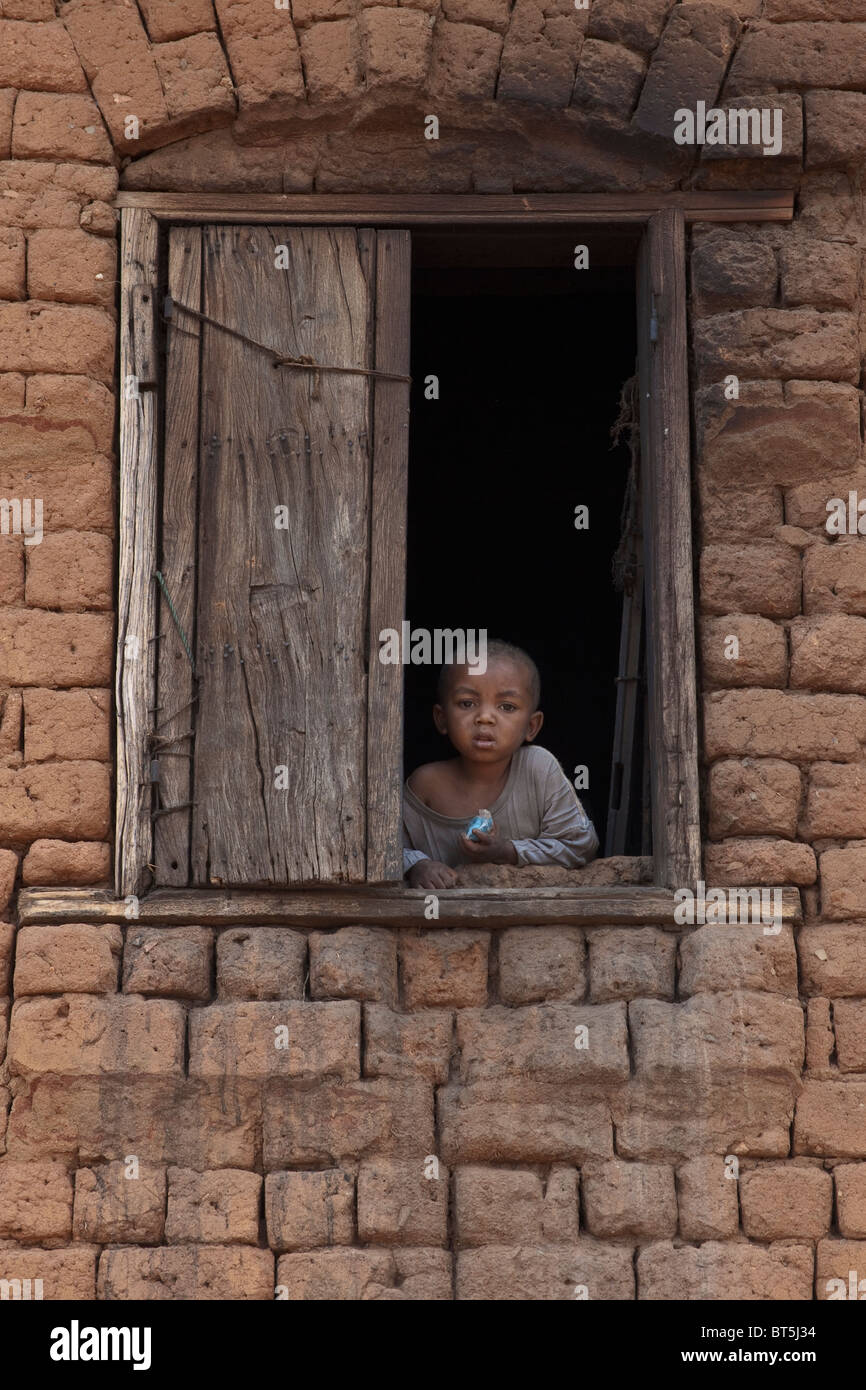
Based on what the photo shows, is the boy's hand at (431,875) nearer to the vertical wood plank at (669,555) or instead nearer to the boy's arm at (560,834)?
the boy's arm at (560,834)

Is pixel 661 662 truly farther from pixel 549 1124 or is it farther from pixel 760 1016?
pixel 549 1124

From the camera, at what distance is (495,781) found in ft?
16.5

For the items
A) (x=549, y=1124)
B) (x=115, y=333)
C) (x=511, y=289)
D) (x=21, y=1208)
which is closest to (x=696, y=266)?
(x=511, y=289)

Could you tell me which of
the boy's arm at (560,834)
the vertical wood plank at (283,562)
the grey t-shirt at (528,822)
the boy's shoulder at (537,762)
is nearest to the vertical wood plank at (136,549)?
the vertical wood plank at (283,562)

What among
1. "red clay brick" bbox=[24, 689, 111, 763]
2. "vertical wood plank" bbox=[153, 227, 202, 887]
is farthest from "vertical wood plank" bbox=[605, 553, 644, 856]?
"red clay brick" bbox=[24, 689, 111, 763]

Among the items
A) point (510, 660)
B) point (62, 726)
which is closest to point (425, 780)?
point (510, 660)

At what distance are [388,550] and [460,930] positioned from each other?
0.99m

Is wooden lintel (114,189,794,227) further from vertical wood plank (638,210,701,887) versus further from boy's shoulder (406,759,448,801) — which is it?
boy's shoulder (406,759,448,801)

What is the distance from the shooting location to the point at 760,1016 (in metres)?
4.14

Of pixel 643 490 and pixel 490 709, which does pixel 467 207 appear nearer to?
pixel 643 490

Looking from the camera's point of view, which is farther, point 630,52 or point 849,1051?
point 630,52

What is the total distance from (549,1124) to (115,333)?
228cm

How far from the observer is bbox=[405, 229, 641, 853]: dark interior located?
7219 millimetres

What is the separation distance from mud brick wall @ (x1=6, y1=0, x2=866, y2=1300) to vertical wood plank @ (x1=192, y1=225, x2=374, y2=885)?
0.20m
